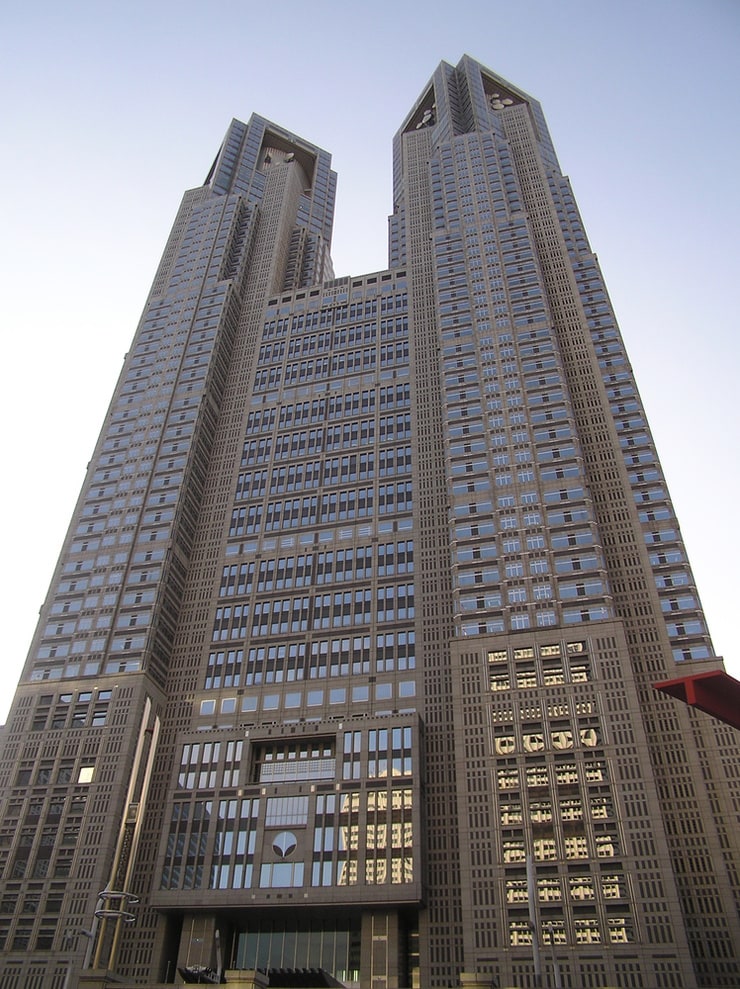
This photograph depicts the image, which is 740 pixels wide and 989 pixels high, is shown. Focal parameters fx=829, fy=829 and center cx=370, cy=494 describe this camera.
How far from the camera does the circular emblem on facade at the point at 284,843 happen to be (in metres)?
87.9

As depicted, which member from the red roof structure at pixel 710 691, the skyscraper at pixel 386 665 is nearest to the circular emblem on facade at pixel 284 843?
the skyscraper at pixel 386 665

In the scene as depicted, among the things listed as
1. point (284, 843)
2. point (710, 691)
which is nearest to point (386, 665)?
point (284, 843)

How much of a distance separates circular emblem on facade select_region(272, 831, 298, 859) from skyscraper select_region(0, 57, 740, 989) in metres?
0.30

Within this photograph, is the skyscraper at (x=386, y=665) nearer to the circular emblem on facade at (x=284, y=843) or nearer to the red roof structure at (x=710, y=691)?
the circular emblem on facade at (x=284, y=843)

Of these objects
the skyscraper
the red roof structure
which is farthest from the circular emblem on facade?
the red roof structure

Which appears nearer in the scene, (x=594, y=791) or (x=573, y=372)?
(x=594, y=791)

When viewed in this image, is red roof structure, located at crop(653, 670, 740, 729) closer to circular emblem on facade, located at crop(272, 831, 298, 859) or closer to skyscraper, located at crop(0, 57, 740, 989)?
skyscraper, located at crop(0, 57, 740, 989)

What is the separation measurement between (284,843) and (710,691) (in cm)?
5994

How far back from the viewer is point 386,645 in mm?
106188

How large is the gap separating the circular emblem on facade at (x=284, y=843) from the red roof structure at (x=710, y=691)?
57881mm

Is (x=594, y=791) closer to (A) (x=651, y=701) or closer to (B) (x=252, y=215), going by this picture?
(A) (x=651, y=701)

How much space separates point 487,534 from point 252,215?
107532 mm

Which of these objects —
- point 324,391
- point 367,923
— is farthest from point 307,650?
point 324,391

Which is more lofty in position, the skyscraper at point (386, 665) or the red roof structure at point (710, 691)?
the skyscraper at point (386, 665)
